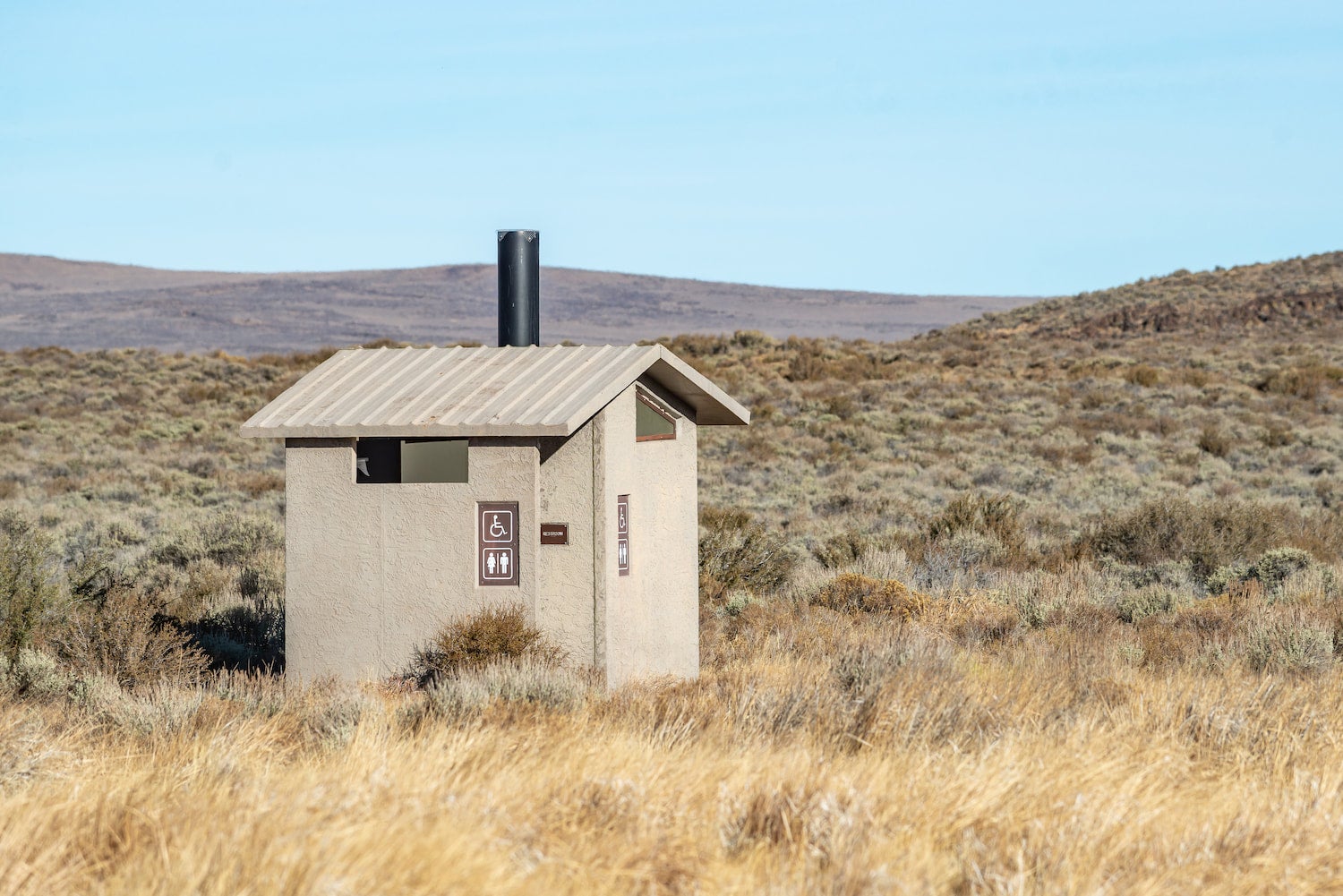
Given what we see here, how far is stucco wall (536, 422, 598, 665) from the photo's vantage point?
320 inches

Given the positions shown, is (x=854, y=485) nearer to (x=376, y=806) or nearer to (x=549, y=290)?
(x=376, y=806)

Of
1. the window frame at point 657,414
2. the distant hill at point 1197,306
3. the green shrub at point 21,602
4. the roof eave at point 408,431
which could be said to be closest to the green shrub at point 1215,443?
the window frame at point 657,414

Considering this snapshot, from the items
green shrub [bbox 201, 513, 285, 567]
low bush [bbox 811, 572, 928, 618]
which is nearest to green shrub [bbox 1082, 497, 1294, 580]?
low bush [bbox 811, 572, 928, 618]

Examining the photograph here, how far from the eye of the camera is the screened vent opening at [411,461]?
29.9 ft

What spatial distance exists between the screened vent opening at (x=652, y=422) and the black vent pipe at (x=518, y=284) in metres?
0.93

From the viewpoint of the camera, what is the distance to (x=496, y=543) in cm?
814

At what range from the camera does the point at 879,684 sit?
6.48m

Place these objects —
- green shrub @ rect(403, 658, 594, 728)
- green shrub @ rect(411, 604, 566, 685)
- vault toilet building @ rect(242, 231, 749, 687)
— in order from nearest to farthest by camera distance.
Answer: green shrub @ rect(403, 658, 594, 728)
green shrub @ rect(411, 604, 566, 685)
vault toilet building @ rect(242, 231, 749, 687)

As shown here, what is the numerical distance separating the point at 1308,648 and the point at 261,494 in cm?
1796

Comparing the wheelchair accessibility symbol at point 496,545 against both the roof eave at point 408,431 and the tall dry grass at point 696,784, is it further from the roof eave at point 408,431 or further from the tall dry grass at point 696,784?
the tall dry grass at point 696,784

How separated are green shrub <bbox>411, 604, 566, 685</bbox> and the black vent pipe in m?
2.22

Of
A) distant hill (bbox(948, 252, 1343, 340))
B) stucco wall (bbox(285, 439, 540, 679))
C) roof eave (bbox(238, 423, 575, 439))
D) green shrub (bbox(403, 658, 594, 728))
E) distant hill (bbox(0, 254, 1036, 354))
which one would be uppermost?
distant hill (bbox(0, 254, 1036, 354))

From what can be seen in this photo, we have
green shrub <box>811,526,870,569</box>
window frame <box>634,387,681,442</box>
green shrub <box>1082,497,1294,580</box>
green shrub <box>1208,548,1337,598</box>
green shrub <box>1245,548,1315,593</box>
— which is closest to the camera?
window frame <box>634,387,681,442</box>

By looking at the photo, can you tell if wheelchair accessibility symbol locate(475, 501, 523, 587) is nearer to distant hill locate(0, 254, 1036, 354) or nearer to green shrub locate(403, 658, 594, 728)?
green shrub locate(403, 658, 594, 728)
